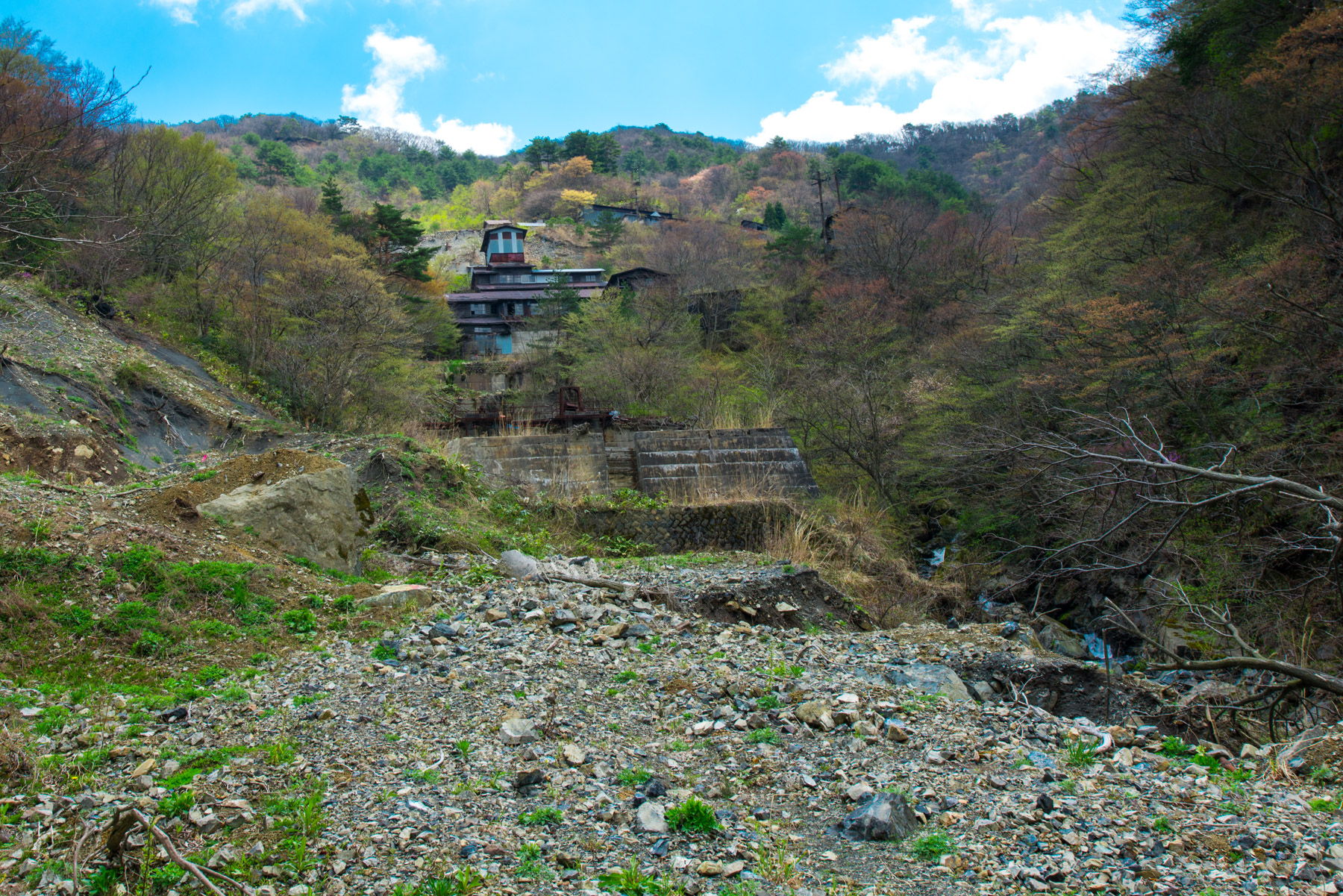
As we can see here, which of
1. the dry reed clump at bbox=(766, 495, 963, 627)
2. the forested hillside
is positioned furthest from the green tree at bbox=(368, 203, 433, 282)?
the dry reed clump at bbox=(766, 495, 963, 627)

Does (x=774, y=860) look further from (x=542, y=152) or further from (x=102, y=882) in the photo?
(x=542, y=152)

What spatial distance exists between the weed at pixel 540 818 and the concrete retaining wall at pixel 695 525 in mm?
8508

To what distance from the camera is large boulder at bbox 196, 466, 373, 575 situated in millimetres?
6785

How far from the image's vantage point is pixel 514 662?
545 cm

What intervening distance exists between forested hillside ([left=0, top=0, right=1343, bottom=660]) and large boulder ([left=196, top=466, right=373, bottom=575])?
252 cm

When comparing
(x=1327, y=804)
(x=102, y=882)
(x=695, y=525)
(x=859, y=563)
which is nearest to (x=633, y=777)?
(x=102, y=882)

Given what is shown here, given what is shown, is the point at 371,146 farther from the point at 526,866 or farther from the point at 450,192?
the point at 526,866

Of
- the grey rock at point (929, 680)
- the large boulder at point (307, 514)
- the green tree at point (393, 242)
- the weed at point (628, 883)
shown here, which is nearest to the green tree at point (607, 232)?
the green tree at point (393, 242)

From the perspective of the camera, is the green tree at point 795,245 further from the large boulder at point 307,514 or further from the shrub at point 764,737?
the shrub at point 764,737

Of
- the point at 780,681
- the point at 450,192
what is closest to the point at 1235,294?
the point at 780,681

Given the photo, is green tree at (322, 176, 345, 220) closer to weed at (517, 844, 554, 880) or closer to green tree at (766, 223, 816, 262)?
green tree at (766, 223, 816, 262)

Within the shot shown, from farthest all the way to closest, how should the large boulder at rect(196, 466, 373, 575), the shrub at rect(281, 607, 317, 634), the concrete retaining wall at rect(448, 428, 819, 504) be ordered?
the concrete retaining wall at rect(448, 428, 819, 504), the large boulder at rect(196, 466, 373, 575), the shrub at rect(281, 607, 317, 634)

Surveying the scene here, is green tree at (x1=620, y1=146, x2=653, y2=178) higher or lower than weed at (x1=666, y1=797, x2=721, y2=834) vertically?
higher

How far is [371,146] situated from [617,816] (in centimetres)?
11341
